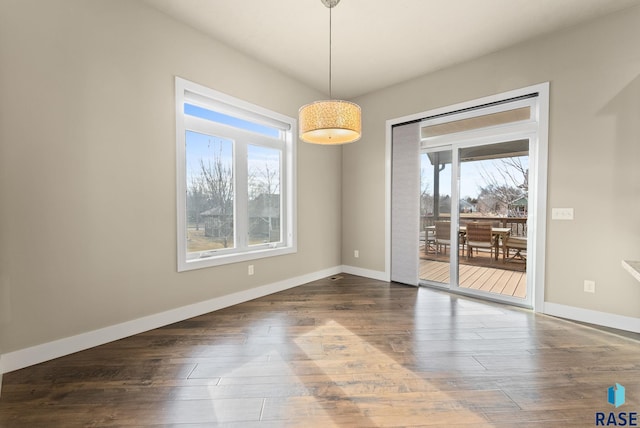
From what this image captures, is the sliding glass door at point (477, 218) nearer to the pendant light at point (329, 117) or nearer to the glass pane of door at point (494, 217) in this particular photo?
the glass pane of door at point (494, 217)

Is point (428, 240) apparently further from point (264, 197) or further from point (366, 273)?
point (264, 197)

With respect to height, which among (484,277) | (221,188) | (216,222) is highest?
(221,188)

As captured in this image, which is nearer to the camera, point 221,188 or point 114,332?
point 114,332

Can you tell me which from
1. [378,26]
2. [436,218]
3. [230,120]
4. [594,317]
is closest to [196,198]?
[230,120]

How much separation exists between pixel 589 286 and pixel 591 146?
1.43m

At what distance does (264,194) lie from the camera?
372 centimetres

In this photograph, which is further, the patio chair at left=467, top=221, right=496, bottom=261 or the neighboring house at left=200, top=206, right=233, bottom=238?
the patio chair at left=467, top=221, right=496, bottom=261

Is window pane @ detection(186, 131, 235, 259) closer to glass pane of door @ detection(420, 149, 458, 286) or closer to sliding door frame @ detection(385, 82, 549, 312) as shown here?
glass pane of door @ detection(420, 149, 458, 286)

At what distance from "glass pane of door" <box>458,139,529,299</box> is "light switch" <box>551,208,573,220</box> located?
0.37 m

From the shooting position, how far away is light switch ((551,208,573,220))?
2799 mm

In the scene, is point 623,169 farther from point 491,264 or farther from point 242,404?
point 242,404

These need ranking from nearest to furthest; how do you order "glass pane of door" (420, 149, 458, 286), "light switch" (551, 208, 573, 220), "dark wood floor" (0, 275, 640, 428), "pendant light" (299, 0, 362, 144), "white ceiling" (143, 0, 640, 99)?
"dark wood floor" (0, 275, 640, 428) → "pendant light" (299, 0, 362, 144) → "white ceiling" (143, 0, 640, 99) → "light switch" (551, 208, 573, 220) → "glass pane of door" (420, 149, 458, 286)

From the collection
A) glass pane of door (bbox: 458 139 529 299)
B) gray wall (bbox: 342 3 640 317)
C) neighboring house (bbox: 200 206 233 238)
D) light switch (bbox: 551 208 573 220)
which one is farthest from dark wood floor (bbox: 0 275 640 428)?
light switch (bbox: 551 208 573 220)

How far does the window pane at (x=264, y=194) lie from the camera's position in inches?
141
